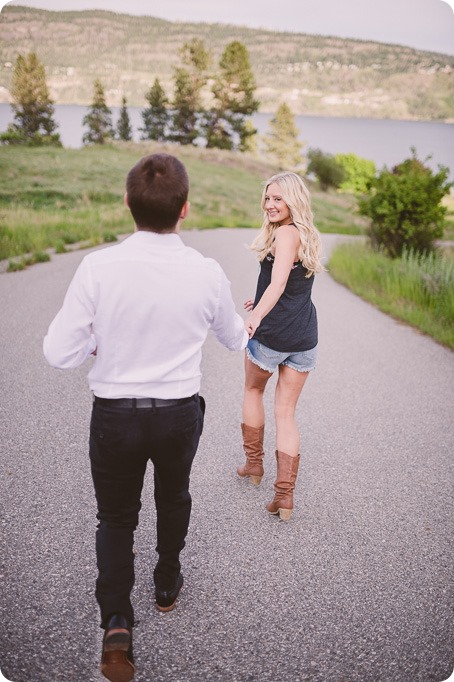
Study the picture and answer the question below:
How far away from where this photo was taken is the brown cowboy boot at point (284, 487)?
3.30 metres

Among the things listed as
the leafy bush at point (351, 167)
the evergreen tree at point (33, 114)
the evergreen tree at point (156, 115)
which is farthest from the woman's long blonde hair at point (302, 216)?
the leafy bush at point (351, 167)

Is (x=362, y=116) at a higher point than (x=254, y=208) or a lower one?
higher

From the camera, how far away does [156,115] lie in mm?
74188

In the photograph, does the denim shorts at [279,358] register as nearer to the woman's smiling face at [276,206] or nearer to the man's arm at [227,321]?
the woman's smiling face at [276,206]

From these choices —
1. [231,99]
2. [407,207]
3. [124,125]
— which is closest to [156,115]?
[231,99]

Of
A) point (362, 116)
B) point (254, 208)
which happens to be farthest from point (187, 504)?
point (254, 208)

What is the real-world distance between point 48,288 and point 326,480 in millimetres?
6317

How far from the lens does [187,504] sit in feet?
7.89

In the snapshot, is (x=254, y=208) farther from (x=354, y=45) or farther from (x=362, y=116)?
(x=354, y=45)

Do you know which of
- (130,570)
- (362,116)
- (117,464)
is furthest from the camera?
(362,116)

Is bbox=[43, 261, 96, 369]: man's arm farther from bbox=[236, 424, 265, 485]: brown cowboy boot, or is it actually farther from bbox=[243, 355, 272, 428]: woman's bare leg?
bbox=[236, 424, 265, 485]: brown cowboy boot

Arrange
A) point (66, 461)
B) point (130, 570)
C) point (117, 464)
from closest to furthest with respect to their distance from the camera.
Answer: point (117, 464)
point (130, 570)
point (66, 461)

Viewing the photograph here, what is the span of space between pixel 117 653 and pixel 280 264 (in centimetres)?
200

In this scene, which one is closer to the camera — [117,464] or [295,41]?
[117,464]
